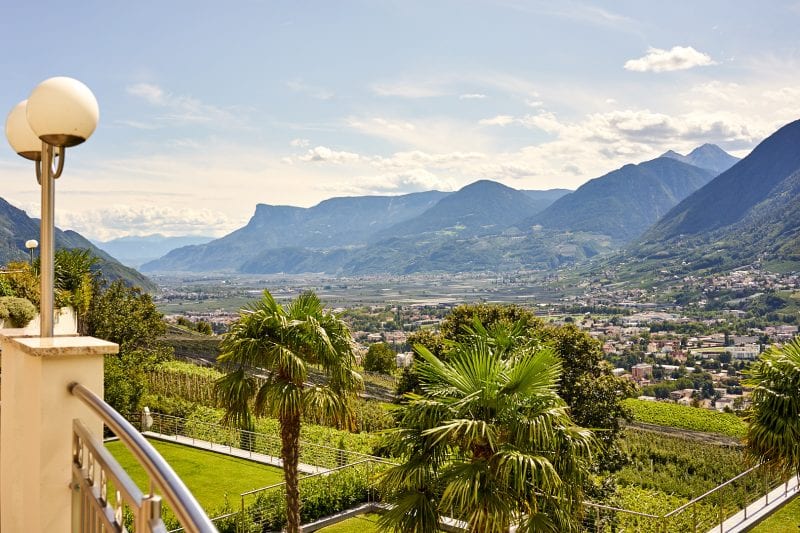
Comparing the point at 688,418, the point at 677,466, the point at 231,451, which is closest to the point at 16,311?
the point at 231,451

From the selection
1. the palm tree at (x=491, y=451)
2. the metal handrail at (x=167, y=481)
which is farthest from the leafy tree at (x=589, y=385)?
the metal handrail at (x=167, y=481)

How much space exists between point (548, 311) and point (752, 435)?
4207 inches

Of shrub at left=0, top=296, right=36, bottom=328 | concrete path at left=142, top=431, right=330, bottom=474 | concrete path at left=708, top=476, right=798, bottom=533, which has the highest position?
shrub at left=0, top=296, right=36, bottom=328

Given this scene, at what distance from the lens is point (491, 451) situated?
284 inches

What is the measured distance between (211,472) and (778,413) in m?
12.9

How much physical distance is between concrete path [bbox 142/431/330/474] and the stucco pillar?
Answer: 45.4ft

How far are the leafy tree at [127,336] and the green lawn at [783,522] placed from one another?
17212 mm

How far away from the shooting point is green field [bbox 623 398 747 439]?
27.3 m

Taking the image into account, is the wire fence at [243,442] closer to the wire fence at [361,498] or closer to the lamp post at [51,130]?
the wire fence at [361,498]

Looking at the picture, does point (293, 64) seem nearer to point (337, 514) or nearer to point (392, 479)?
point (337, 514)

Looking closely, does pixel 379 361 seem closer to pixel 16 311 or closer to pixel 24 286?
pixel 24 286

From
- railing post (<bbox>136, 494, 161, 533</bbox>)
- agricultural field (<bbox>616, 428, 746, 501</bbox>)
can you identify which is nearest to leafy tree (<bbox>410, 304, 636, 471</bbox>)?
agricultural field (<bbox>616, 428, 746, 501</bbox>)

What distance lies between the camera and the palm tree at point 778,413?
9305 millimetres

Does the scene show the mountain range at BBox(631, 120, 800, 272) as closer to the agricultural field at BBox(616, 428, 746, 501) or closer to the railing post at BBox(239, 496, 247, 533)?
the agricultural field at BBox(616, 428, 746, 501)
